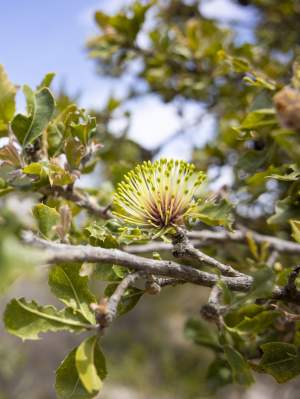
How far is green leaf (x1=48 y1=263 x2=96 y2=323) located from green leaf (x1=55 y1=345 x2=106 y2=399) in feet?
0.30

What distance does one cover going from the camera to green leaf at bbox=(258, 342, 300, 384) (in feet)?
Result: 2.79

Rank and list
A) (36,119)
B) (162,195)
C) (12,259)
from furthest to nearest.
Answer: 1. (36,119)
2. (162,195)
3. (12,259)

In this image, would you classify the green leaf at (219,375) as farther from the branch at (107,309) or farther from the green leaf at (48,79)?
the green leaf at (48,79)

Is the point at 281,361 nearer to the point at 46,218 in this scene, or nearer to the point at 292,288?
the point at 292,288

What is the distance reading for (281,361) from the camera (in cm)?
86

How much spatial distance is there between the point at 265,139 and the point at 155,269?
718 mm

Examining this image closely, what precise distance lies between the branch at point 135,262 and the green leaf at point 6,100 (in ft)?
1.66

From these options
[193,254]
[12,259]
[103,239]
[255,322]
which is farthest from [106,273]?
[12,259]

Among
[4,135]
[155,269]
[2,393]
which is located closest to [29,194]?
[4,135]

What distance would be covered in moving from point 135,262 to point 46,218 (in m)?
0.24

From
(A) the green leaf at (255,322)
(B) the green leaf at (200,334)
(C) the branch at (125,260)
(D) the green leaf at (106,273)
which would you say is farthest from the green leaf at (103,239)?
(B) the green leaf at (200,334)

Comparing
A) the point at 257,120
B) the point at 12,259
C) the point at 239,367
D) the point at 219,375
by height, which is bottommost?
the point at 219,375

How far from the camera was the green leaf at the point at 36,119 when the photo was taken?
103cm

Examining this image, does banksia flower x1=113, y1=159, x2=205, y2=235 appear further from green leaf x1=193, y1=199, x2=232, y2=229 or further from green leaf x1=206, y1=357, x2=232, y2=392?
green leaf x1=206, y1=357, x2=232, y2=392
